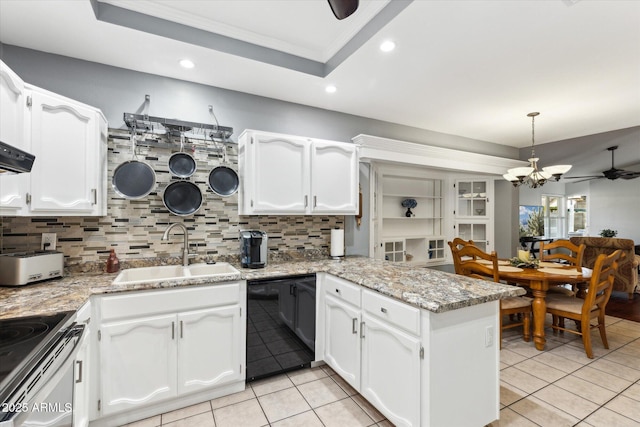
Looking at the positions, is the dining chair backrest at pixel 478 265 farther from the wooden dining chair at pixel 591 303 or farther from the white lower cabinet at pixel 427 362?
the white lower cabinet at pixel 427 362

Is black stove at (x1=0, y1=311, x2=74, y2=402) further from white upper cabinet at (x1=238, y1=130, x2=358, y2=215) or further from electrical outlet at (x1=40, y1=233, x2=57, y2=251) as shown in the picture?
white upper cabinet at (x1=238, y1=130, x2=358, y2=215)

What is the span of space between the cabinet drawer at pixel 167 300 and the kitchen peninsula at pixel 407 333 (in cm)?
3

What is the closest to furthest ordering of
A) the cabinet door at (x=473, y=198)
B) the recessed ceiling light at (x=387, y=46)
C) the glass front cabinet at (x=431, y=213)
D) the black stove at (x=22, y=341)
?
the black stove at (x=22, y=341), the recessed ceiling light at (x=387, y=46), the glass front cabinet at (x=431, y=213), the cabinet door at (x=473, y=198)

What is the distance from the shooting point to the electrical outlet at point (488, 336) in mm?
1675

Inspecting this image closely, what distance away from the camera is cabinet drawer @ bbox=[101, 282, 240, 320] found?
178 cm

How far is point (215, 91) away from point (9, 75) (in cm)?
135

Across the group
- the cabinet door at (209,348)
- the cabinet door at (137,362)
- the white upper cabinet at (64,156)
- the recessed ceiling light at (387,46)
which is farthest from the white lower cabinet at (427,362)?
the white upper cabinet at (64,156)

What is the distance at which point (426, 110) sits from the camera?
3.28m

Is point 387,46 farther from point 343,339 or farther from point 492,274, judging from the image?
point 492,274

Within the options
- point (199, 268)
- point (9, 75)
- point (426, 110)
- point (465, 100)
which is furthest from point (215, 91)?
point (465, 100)

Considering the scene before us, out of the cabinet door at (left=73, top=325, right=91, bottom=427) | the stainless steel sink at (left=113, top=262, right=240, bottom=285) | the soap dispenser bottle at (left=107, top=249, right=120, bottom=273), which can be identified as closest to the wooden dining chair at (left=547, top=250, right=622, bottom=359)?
the stainless steel sink at (left=113, top=262, right=240, bottom=285)

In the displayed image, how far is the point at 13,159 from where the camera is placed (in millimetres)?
1291

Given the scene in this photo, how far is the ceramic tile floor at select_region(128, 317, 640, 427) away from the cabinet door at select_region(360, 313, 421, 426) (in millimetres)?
226

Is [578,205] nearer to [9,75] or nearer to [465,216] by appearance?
[465,216]
